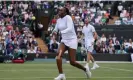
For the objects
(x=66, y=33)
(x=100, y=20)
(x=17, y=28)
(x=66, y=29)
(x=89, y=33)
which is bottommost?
(x=17, y=28)

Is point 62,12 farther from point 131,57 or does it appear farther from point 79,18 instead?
point 79,18

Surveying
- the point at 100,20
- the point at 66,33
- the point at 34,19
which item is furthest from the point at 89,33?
the point at 100,20

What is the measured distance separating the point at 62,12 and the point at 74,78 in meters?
2.37

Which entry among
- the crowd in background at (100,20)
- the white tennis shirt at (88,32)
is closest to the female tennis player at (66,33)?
the white tennis shirt at (88,32)

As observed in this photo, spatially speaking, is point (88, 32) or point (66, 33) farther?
point (88, 32)

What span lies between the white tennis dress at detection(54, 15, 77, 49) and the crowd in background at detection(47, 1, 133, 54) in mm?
17247

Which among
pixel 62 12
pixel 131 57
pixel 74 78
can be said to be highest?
pixel 62 12

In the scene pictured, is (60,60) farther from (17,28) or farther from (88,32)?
(17,28)

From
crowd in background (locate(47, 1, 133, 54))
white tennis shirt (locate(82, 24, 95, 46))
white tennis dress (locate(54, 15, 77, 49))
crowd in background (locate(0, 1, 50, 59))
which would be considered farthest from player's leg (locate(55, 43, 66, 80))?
crowd in background (locate(47, 1, 133, 54))

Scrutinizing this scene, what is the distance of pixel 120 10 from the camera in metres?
37.4

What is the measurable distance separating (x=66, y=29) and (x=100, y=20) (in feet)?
72.2

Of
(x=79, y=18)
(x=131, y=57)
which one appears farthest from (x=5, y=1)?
(x=131, y=57)

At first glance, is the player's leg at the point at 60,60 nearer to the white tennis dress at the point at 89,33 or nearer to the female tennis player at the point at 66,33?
the female tennis player at the point at 66,33

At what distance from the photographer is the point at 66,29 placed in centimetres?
1302
